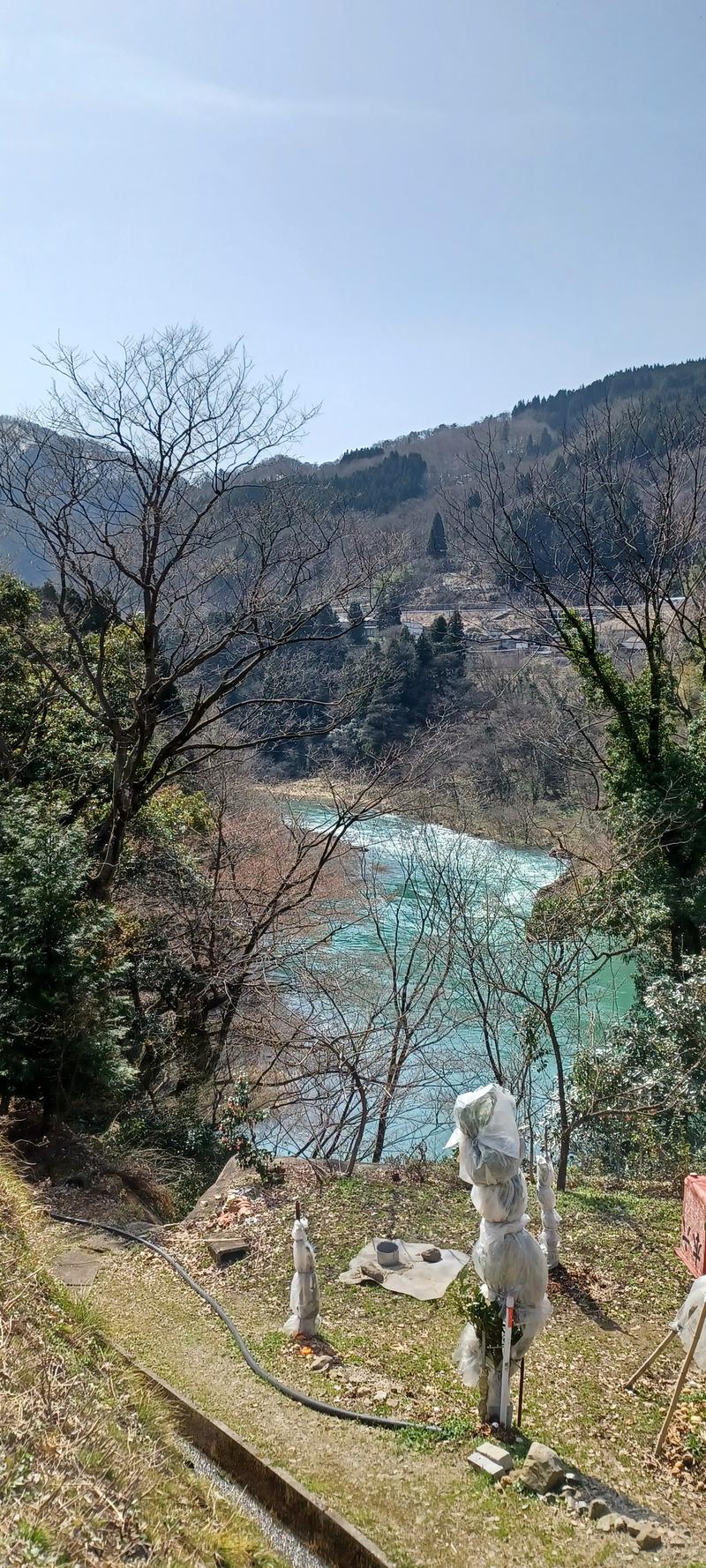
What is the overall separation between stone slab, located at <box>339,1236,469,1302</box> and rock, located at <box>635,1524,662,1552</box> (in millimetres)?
3201

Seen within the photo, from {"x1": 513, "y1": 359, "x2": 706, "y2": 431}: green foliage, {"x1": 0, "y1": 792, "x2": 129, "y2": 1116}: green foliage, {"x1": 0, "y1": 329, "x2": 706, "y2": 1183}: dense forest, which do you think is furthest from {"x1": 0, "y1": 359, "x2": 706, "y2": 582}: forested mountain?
{"x1": 0, "y1": 792, "x2": 129, "y2": 1116}: green foliage

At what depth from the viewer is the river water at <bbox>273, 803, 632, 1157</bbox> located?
40.6ft

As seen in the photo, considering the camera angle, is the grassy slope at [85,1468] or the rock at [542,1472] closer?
the grassy slope at [85,1468]

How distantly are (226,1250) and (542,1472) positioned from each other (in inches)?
162

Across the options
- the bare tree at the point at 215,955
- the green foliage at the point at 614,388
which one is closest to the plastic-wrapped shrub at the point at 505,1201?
the bare tree at the point at 215,955

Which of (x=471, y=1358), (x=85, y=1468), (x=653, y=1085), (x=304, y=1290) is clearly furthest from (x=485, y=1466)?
(x=653, y=1085)

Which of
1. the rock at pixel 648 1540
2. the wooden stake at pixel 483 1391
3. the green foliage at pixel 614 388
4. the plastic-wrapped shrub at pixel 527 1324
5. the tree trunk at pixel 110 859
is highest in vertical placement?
the green foliage at pixel 614 388

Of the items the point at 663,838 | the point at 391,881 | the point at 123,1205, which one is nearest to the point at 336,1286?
the point at 123,1205

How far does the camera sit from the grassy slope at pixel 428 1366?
4.59 metres

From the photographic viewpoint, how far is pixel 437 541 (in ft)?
94.9

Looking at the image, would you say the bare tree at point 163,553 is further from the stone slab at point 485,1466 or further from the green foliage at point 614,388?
the green foliage at point 614,388

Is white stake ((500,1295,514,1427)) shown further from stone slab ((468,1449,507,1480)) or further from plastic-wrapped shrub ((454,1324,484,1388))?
stone slab ((468,1449,507,1480))

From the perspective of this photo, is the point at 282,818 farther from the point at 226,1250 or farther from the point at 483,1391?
the point at 483,1391

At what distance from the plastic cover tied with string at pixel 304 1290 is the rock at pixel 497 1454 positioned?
1.84 metres
